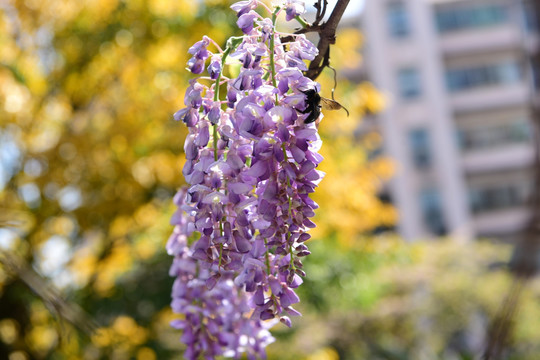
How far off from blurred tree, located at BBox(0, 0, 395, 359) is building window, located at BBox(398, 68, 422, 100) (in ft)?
37.9

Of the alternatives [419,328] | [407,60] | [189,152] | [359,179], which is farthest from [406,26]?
[189,152]

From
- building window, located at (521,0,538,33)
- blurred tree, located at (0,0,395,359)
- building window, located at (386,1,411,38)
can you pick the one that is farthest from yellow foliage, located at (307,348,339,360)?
building window, located at (386,1,411,38)

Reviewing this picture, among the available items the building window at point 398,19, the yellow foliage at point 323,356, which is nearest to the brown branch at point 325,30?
the yellow foliage at point 323,356

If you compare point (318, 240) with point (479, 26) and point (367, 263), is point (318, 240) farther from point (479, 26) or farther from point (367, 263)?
point (479, 26)

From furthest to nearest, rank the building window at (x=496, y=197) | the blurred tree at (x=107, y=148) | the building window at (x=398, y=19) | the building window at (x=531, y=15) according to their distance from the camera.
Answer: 1. the building window at (x=496, y=197)
2. the building window at (x=398, y=19)
3. the blurred tree at (x=107, y=148)
4. the building window at (x=531, y=15)

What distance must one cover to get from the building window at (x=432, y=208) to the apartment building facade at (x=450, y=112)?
23 millimetres

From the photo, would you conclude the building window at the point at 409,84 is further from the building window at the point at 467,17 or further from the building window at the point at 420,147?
the building window at the point at 467,17

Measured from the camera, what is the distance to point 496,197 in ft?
52.1

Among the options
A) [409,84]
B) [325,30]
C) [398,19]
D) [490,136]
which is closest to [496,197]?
[490,136]

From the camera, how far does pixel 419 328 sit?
10117mm

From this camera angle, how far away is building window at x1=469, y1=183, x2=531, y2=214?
621 inches

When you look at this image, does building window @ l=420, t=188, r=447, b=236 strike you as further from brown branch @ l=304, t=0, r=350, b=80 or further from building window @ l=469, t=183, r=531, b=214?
brown branch @ l=304, t=0, r=350, b=80

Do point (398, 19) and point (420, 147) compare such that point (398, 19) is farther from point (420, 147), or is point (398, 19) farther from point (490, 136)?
point (490, 136)

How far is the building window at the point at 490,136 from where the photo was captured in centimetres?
1598
